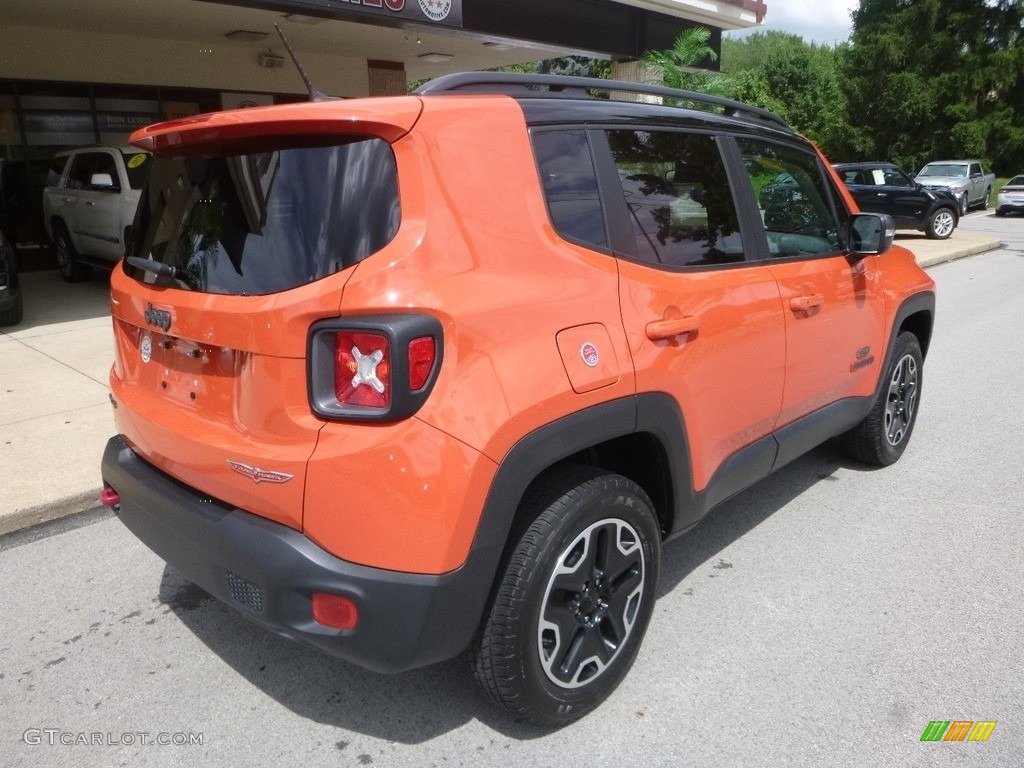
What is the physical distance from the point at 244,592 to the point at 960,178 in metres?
29.3

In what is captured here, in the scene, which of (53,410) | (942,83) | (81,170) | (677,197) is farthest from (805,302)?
(942,83)

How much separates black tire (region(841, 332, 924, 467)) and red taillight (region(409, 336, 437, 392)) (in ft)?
10.2

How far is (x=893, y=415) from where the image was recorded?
182 inches

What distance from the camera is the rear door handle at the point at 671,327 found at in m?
2.57

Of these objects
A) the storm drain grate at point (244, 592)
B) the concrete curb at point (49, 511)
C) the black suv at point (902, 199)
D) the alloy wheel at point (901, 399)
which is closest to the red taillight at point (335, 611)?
the storm drain grate at point (244, 592)

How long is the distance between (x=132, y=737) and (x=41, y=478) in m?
2.34

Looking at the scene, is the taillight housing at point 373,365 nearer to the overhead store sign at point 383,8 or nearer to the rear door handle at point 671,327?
the rear door handle at point 671,327

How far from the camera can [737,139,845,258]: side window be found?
3379 millimetres

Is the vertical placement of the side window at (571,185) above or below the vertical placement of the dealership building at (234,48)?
below

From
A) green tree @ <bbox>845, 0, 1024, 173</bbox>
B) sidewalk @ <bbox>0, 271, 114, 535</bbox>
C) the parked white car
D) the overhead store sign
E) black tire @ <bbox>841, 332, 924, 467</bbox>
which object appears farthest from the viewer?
green tree @ <bbox>845, 0, 1024, 173</bbox>

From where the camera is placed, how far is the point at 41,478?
14.3 ft

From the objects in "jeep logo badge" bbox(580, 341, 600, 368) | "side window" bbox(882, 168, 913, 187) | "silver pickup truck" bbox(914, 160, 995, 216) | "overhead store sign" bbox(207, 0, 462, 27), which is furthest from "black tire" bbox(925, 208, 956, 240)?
"jeep logo badge" bbox(580, 341, 600, 368)

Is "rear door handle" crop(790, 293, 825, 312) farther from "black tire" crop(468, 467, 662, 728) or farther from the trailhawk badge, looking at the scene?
the trailhawk badge

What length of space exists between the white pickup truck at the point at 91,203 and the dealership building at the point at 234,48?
1322 millimetres
